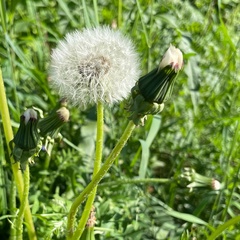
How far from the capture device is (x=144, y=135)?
2160 mm

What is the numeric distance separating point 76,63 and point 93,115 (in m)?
0.76

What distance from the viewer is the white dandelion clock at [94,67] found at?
1318mm

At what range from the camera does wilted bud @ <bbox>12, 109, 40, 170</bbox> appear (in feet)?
4.27

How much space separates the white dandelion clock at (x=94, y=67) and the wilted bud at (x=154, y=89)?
144mm

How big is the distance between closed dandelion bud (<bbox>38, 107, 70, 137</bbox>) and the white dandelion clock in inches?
2.9

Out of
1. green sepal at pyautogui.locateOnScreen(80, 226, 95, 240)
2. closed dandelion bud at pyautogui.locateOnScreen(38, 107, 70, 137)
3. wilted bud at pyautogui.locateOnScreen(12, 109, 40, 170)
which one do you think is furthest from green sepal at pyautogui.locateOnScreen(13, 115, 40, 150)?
green sepal at pyautogui.locateOnScreen(80, 226, 95, 240)

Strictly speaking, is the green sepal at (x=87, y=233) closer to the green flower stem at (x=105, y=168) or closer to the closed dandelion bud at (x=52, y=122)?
the green flower stem at (x=105, y=168)

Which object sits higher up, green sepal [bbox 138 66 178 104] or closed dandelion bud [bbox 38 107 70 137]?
green sepal [bbox 138 66 178 104]

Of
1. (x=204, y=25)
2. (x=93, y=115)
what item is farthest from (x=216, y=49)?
(x=93, y=115)

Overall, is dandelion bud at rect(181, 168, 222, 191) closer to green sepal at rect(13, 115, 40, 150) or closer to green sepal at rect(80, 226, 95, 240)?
green sepal at rect(80, 226, 95, 240)

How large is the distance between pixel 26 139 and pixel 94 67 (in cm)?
22

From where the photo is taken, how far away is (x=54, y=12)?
2400mm

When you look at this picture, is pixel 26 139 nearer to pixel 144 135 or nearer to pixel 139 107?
pixel 139 107

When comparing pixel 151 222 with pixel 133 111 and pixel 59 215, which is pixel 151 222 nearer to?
pixel 59 215
